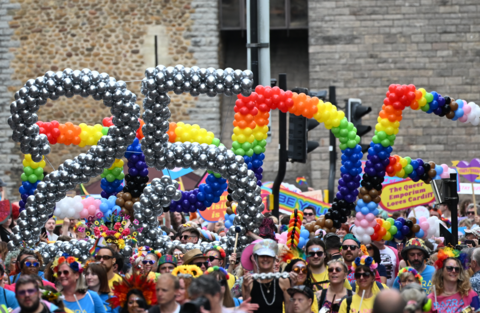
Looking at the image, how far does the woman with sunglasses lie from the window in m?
15.3

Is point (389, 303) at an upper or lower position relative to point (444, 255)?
upper

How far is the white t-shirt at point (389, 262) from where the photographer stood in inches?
335

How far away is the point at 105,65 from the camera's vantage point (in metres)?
21.5

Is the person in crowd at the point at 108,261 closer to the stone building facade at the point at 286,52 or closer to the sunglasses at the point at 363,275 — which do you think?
the sunglasses at the point at 363,275

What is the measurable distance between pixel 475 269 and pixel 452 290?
0.86 meters

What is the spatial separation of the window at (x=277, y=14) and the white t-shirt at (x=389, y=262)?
1309cm

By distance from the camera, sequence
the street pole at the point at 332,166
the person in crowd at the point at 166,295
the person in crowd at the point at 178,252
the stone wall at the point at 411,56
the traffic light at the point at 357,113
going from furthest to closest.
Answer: the stone wall at the point at 411,56, the street pole at the point at 332,166, the traffic light at the point at 357,113, the person in crowd at the point at 178,252, the person in crowd at the point at 166,295

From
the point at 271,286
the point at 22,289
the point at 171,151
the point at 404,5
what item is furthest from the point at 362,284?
the point at 404,5

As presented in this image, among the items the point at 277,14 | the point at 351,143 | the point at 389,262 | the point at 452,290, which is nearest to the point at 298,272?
the point at 452,290

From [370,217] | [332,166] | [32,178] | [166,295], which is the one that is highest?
[166,295]

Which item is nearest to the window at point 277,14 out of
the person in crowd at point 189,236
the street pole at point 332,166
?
the street pole at point 332,166

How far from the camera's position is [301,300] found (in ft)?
20.3

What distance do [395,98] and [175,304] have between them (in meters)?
5.70

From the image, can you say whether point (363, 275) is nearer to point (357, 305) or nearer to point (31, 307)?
point (357, 305)
